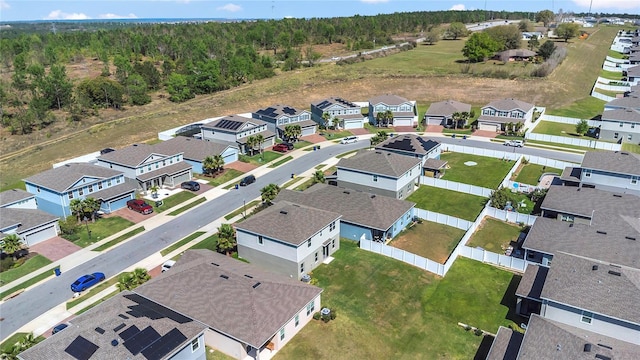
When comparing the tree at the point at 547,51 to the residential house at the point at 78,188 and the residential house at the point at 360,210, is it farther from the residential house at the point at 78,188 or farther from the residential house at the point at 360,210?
the residential house at the point at 78,188

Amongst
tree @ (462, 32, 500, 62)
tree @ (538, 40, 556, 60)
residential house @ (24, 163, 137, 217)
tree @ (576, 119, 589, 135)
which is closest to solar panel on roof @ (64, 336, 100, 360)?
residential house @ (24, 163, 137, 217)

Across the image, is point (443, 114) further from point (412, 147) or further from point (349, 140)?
point (412, 147)

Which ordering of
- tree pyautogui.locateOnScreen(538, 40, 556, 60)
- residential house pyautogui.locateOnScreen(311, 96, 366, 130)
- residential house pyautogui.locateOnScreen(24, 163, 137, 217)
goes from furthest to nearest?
tree pyautogui.locateOnScreen(538, 40, 556, 60) → residential house pyautogui.locateOnScreen(311, 96, 366, 130) → residential house pyautogui.locateOnScreen(24, 163, 137, 217)

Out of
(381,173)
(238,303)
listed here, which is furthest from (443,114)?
(238,303)

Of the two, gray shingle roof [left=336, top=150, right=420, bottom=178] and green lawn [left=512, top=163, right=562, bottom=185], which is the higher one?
gray shingle roof [left=336, top=150, right=420, bottom=178]

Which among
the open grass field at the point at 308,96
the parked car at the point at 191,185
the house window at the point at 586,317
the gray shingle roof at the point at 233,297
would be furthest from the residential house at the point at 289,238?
the open grass field at the point at 308,96

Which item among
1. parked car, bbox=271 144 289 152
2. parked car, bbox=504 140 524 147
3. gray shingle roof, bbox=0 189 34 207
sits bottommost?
parked car, bbox=504 140 524 147

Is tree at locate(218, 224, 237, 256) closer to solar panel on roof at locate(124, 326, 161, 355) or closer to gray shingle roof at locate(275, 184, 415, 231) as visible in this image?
gray shingle roof at locate(275, 184, 415, 231)
